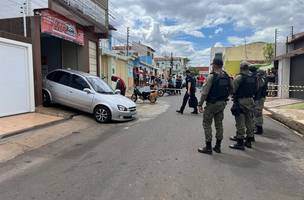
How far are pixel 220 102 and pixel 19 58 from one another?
8281 mm

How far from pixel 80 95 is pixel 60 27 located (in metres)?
4.68

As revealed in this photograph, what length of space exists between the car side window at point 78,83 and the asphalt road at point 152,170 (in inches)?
158

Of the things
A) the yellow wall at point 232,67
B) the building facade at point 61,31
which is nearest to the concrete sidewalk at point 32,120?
the building facade at point 61,31

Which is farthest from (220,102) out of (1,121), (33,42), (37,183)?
(33,42)

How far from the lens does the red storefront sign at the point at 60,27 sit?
49.5 ft

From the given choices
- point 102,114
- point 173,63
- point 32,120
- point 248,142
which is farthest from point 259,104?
point 173,63

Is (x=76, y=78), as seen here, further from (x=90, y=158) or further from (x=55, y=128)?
(x=90, y=158)

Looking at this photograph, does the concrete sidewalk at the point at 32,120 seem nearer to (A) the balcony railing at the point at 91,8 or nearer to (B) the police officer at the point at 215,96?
(B) the police officer at the point at 215,96

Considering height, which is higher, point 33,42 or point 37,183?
point 33,42

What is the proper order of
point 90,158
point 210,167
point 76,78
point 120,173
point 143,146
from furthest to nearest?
point 76,78
point 143,146
point 90,158
point 210,167
point 120,173

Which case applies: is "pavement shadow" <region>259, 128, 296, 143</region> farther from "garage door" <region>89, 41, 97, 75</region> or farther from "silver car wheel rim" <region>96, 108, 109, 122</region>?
"garage door" <region>89, 41, 97, 75</region>

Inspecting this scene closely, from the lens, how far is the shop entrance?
2011 cm

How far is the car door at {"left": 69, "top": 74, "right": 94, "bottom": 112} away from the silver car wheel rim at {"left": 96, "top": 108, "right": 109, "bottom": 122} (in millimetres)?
518

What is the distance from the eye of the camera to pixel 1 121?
36.6 ft
